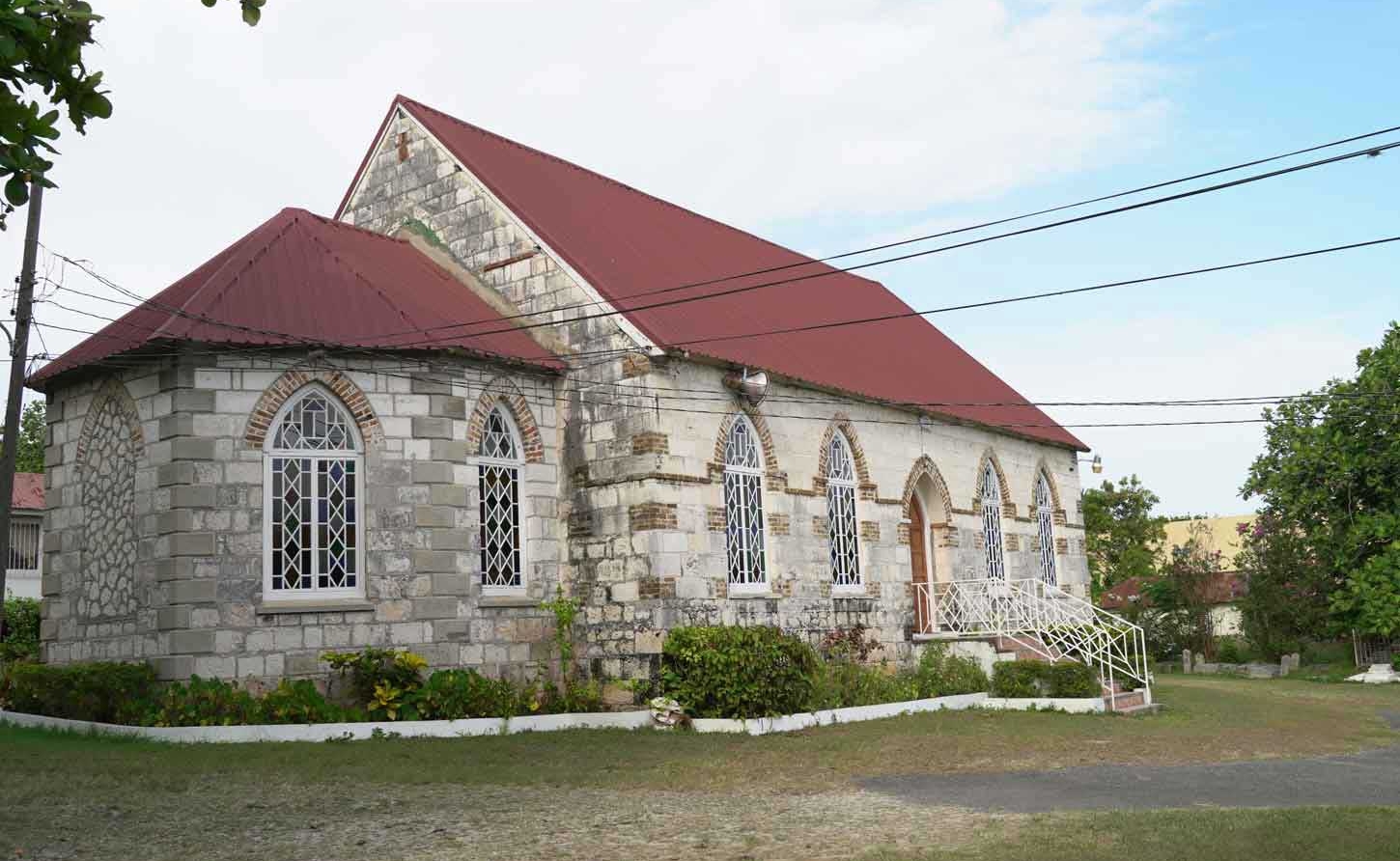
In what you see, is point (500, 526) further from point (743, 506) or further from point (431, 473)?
point (743, 506)

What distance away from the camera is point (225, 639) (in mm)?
14516

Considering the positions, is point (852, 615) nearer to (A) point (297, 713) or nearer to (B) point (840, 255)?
(B) point (840, 255)

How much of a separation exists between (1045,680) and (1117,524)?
36958 mm

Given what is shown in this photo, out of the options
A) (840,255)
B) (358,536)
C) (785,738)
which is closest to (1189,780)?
(785,738)

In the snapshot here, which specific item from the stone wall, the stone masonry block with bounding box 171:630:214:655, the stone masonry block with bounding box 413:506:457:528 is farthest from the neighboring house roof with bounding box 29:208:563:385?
the stone masonry block with bounding box 171:630:214:655

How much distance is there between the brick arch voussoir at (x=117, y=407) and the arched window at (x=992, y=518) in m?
15.2

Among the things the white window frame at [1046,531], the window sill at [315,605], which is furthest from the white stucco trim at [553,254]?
the white window frame at [1046,531]

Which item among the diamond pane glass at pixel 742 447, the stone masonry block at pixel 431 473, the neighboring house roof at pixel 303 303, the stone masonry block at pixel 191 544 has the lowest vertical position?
the stone masonry block at pixel 191 544

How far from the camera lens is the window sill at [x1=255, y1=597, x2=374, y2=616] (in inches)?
581

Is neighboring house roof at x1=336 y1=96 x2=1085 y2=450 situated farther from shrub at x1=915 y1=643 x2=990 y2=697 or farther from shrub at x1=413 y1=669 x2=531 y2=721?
shrub at x1=413 y1=669 x2=531 y2=721

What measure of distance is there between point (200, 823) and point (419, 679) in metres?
5.50

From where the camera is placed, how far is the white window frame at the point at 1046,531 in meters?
27.2

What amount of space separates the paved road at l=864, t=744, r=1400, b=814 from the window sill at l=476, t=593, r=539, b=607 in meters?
6.06

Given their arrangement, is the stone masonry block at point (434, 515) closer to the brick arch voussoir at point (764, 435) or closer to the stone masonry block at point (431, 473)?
the stone masonry block at point (431, 473)
